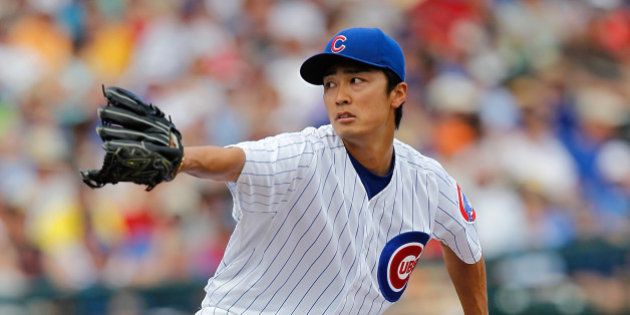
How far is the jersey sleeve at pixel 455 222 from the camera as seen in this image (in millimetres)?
4914

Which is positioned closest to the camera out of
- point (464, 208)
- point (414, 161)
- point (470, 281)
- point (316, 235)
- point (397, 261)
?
point (316, 235)

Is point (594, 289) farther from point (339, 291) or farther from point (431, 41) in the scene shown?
point (339, 291)

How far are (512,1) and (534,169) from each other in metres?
2.23

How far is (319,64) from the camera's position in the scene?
4.64 m

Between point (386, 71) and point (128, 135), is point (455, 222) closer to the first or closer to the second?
point (386, 71)

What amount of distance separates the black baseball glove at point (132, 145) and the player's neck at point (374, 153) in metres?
0.98

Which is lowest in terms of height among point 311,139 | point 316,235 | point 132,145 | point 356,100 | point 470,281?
point 470,281

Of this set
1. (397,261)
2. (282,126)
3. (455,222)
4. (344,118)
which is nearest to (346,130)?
(344,118)

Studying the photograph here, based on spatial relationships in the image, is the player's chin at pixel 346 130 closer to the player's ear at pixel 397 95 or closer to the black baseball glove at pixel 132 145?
the player's ear at pixel 397 95

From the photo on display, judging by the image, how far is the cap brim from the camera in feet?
14.9

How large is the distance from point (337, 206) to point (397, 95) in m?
0.56

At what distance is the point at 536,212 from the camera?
28.6ft

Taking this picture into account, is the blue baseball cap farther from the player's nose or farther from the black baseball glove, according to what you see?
the black baseball glove

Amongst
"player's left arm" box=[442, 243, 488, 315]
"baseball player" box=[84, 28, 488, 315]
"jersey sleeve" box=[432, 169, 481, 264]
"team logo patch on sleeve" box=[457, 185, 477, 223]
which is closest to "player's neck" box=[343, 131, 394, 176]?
"baseball player" box=[84, 28, 488, 315]
